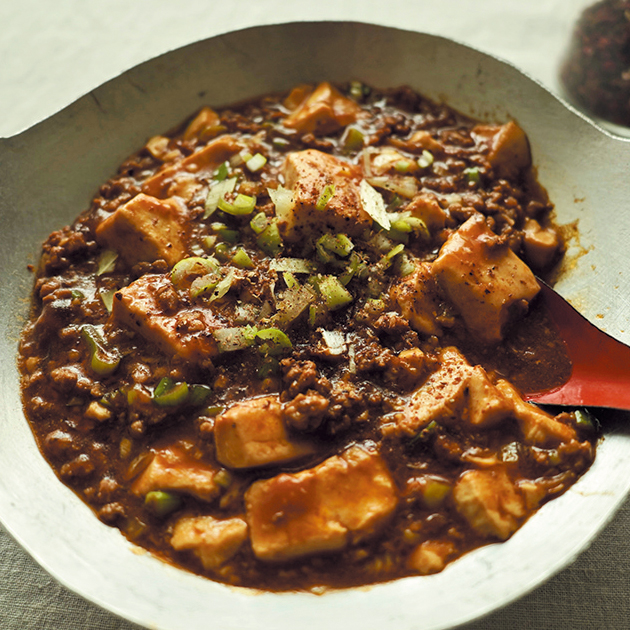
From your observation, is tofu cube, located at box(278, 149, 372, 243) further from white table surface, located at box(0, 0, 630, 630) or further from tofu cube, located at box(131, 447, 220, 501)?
white table surface, located at box(0, 0, 630, 630)

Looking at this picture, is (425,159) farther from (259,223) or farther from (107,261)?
(107,261)

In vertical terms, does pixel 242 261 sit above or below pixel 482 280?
above

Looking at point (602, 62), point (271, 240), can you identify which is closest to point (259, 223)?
point (271, 240)

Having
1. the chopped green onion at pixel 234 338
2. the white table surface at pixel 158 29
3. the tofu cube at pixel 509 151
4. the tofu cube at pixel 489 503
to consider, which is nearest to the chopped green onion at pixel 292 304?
the chopped green onion at pixel 234 338

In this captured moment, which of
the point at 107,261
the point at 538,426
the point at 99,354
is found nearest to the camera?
the point at 538,426

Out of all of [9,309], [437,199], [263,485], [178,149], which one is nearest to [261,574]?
[263,485]

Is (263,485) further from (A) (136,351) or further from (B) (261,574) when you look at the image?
(A) (136,351)

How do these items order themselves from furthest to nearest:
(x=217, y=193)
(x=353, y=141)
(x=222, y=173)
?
1. (x=353, y=141)
2. (x=222, y=173)
3. (x=217, y=193)
